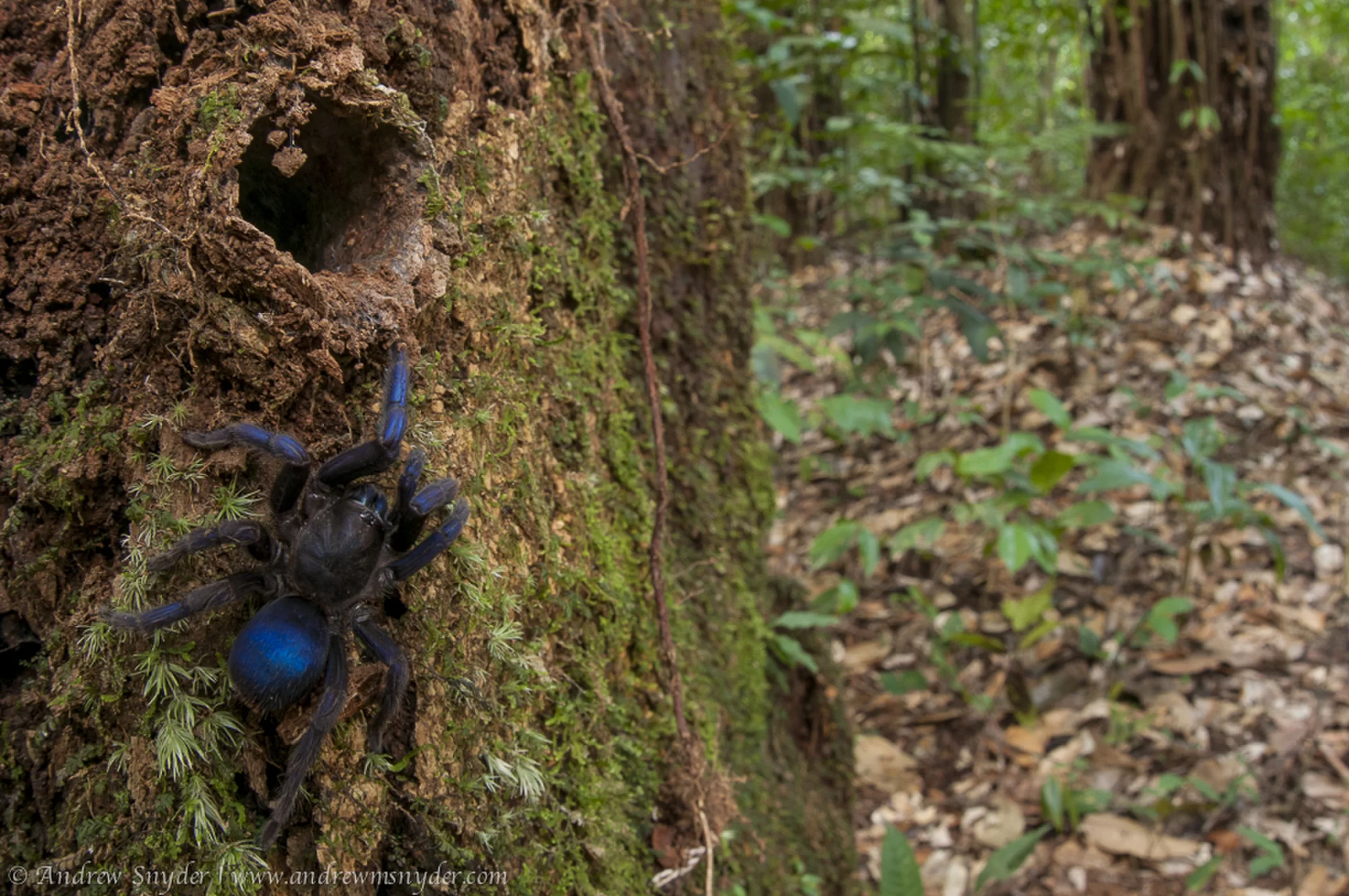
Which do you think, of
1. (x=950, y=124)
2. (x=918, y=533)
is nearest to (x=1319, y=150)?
(x=950, y=124)

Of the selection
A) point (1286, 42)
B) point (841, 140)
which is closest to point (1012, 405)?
point (841, 140)

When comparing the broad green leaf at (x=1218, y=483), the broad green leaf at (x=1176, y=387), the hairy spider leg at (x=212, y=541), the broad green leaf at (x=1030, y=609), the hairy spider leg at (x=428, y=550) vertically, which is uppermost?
the hairy spider leg at (x=212, y=541)

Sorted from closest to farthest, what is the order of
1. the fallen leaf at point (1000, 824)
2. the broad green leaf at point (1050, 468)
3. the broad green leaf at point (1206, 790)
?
the broad green leaf at point (1206, 790)
the fallen leaf at point (1000, 824)
the broad green leaf at point (1050, 468)

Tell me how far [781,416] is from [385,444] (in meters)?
2.41

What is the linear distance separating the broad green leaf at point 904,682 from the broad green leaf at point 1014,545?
0.87m

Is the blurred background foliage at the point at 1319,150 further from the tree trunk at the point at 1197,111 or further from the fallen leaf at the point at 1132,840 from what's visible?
the fallen leaf at the point at 1132,840

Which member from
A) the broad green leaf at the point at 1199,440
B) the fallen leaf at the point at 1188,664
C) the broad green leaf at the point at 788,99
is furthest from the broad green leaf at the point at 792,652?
the broad green leaf at the point at 788,99

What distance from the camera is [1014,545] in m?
4.06

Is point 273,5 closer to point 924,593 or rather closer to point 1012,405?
point 924,593

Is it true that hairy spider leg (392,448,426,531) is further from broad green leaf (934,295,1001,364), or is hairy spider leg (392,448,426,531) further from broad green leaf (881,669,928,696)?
broad green leaf (934,295,1001,364)

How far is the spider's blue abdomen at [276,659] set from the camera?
1.42 metres

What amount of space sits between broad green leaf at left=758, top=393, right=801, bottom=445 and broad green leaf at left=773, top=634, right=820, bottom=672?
827mm

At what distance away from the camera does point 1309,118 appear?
768 centimetres

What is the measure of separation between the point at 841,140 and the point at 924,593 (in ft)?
15.1
